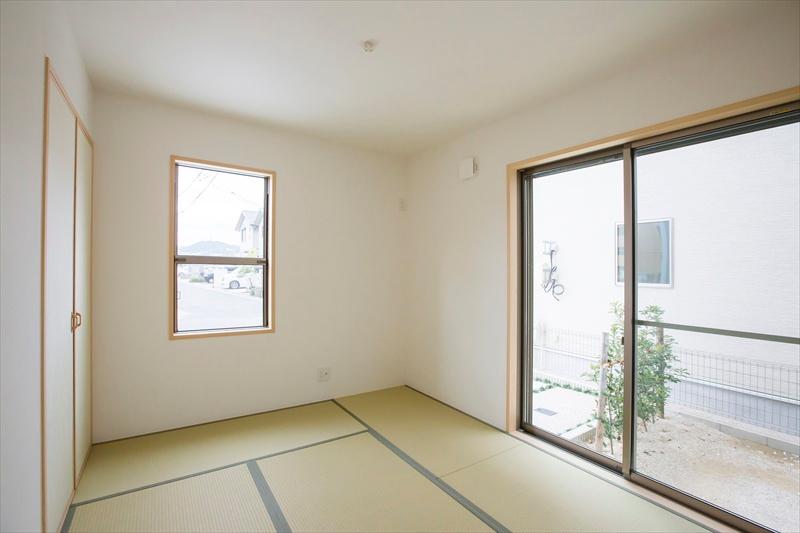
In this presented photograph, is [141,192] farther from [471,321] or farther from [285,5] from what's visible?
[471,321]

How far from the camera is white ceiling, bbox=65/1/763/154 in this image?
74.4 inches

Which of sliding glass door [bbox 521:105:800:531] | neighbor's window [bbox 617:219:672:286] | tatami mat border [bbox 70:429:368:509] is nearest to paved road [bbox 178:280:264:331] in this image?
tatami mat border [bbox 70:429:368:509]

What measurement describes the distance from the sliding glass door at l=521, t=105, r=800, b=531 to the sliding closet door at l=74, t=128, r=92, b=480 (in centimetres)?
319

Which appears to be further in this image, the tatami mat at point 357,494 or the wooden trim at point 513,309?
the wooden trim at point 513,309

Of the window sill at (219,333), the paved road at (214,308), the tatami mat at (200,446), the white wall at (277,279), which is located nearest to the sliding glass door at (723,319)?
the tatami mat at (200,446)

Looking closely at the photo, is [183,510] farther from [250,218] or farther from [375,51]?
[375,51]

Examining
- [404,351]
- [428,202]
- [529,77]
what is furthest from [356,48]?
[404,351]

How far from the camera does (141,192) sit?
2.91 meters

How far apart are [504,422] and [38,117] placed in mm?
3362

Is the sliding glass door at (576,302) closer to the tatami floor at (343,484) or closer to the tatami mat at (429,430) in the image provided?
the tatami floor at (343,484)

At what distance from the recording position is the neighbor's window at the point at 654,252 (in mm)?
2268

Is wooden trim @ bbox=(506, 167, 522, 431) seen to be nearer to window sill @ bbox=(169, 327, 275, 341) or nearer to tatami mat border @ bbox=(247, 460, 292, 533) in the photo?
tatami mat border @ bbox=(247, 460, 292, 533)

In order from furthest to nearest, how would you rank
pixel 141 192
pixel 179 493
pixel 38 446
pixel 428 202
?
pixel 428 202 → pixel 141 192 → pixel 179 493 → pixel 38 446

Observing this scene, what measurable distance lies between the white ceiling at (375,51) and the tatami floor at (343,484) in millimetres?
2577
